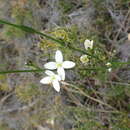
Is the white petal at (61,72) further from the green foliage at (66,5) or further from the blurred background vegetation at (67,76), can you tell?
the green foliage at (66,5)

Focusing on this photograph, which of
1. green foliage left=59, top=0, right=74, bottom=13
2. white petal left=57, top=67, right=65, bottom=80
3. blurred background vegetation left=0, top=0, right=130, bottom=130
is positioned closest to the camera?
white petal left=57, top=67, right=65, bottom=80

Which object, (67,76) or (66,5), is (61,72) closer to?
→ (67,76)

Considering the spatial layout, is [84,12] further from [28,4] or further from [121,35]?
[28,4]

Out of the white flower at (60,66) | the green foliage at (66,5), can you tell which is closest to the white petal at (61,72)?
the white flower at (60,66)

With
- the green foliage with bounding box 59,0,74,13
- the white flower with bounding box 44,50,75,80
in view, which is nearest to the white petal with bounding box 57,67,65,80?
the white flower with bounding box 44,50,75,80

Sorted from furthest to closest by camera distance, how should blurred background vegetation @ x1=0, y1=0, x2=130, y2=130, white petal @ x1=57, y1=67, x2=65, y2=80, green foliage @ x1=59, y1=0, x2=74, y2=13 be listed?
green foliage @ x1=59, y1=0, x2=74, y2=13
blurred background vegetation @ x1=0, y1=0, x2=130, y2=130
white petal @ x1=57, y1=67, x2=65, y2=80

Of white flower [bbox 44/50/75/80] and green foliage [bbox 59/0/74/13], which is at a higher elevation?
green foliage [bbox 59/0/74/13]

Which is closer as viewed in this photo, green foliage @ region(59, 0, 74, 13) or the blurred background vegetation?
the blurred background vegetation

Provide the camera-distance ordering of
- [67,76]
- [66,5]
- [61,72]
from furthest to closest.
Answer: [66,5]
[67,76]
[61,72]

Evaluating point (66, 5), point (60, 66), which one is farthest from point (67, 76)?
point (60, 66)

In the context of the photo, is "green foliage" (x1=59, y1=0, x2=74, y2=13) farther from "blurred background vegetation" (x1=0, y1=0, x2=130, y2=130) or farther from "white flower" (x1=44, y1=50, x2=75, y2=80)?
"white flower" (x1=44, y1=50, x2=75, y2=80)

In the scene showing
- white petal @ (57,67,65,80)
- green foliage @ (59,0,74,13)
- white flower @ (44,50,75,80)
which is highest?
green foliage @ (59,0,74,13)
